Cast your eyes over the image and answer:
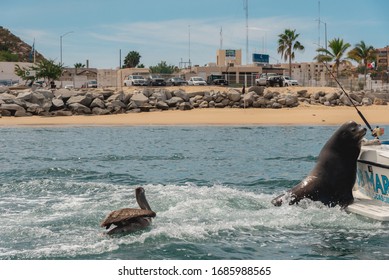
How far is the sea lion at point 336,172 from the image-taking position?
42.0 feet

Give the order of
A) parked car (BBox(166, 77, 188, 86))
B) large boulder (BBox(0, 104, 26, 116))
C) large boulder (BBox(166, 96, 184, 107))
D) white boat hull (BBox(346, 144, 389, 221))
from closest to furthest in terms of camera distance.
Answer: white boat hull (BBox(346, 144, 389, 221)) < large boulder (BBox(0, 104, 26, 116)) < large boulder (BBox(166, 96, 184, 107)) < parked car (BBox(166, 77, 188, 86))

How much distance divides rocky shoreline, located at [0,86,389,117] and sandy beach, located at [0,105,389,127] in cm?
159

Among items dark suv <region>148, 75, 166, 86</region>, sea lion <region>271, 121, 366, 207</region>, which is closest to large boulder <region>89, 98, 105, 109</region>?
dark suv <region>148, 75, 166, 86</region>

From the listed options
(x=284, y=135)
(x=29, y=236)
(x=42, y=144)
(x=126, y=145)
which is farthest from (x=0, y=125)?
(x=29, y=236)

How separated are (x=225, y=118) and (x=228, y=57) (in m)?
71.4

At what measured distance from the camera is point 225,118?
45.8m

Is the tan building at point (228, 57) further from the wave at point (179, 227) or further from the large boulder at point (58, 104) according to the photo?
the wave at point (179, 227)

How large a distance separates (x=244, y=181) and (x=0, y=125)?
27694 millimetres

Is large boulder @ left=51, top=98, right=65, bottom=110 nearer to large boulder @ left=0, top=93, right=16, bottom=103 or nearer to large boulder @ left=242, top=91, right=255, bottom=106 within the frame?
large boulder @ left=0, top=93, right=16, bottom=103

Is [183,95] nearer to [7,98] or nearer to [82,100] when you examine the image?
[82,100]

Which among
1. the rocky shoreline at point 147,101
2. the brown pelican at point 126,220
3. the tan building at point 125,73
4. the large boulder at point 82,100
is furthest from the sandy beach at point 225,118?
the tan building at point 125,73

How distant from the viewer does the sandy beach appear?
143 ft

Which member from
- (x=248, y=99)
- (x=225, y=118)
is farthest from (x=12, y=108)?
(x=248, y=99)

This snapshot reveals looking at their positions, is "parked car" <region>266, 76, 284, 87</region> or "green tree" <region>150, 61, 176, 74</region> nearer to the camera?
"parked car" <region>266, 76, 284, 87</region>
